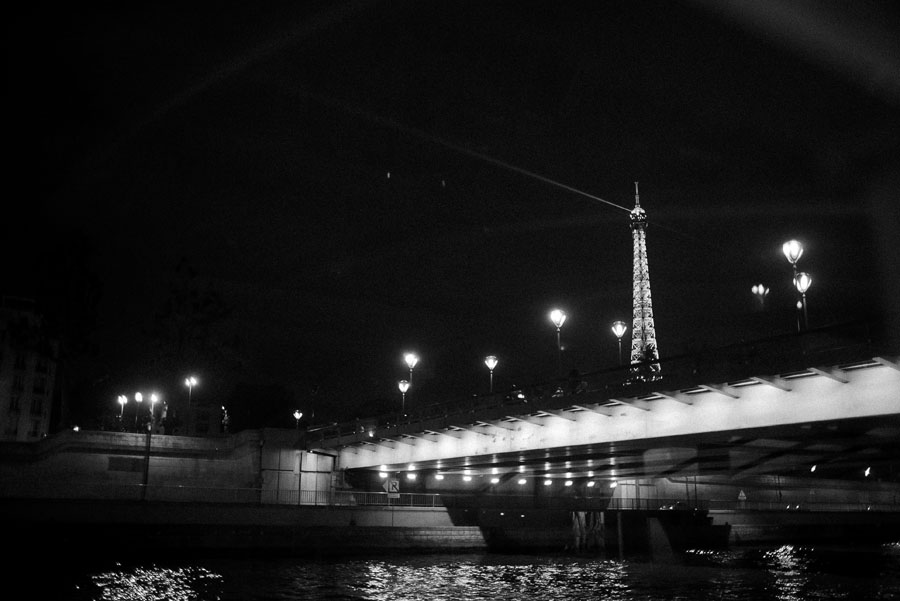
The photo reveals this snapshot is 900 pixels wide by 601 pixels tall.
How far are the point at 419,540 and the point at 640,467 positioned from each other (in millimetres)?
16645

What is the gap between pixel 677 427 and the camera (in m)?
31.7

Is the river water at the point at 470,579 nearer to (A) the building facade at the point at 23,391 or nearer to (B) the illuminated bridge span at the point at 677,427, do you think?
(B) the illuminated bridge span at the point at 677,427

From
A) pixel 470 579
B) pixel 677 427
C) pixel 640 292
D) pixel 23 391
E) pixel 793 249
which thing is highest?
pixel 640 292

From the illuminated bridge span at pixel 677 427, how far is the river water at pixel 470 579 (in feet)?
19.0

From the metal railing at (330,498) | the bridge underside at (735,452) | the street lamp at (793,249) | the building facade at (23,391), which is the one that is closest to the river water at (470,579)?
the bridge underside at (735,452)

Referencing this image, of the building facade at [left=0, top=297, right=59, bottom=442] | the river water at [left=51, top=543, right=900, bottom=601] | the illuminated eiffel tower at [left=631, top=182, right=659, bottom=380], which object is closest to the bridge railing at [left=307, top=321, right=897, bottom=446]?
the river water at [left=51, top=543, right=900, bottom=601]

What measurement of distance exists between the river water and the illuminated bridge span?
19.0ft

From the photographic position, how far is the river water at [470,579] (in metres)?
29.8

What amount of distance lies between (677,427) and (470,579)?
1148cm

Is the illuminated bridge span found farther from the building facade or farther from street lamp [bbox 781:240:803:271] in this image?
the building facade

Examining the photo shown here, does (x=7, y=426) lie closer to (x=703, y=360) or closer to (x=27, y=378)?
(x=27, y=378)

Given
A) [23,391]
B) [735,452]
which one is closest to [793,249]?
[735,452]

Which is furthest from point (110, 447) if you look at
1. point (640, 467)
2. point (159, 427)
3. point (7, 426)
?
point (7, 426)

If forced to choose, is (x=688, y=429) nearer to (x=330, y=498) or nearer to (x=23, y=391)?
(x=330, y=498)
